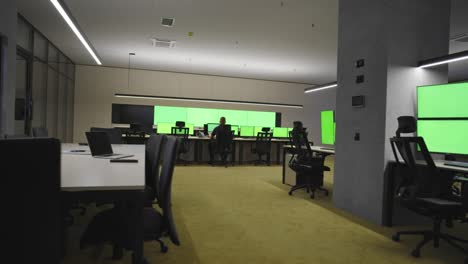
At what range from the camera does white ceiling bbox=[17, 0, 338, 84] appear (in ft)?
17.6

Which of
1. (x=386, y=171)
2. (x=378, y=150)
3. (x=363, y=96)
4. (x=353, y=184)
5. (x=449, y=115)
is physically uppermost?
(x=363, y=96)

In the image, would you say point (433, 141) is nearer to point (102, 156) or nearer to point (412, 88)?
point (412, 88)

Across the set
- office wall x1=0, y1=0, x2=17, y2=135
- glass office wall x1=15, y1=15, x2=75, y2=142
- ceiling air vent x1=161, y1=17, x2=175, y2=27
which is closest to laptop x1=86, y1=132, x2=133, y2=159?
office wall x1=0, y1=0, x2=17, y2=135

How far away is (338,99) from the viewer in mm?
4375

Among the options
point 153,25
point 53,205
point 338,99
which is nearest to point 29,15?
point 153,25

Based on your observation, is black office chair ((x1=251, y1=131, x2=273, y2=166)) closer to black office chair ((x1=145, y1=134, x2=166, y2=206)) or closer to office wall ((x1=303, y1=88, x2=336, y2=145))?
office wall ((x1=303, y1=88, x2=336, y2=145))

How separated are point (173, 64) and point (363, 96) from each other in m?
7.29

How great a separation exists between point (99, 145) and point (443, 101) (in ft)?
11.3

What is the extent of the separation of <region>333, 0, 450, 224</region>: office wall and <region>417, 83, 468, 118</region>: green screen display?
0.58 feet

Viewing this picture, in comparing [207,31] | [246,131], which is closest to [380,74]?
[207,31]

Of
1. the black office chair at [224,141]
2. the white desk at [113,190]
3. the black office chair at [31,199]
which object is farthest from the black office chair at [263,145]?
the black office chair at [31,199]

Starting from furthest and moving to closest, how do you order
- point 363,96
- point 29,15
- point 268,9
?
point 29,15 → point 268,9 → point 363,96

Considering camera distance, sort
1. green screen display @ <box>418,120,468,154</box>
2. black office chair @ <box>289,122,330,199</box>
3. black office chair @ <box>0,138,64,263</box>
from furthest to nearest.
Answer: black office chair @ <box>289,122,330,199</box> → green screen display @ <box>418,120,468,154</box> → black office chair @ <box>0,138,64,263</box>

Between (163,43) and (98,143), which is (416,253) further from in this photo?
(163,43)
